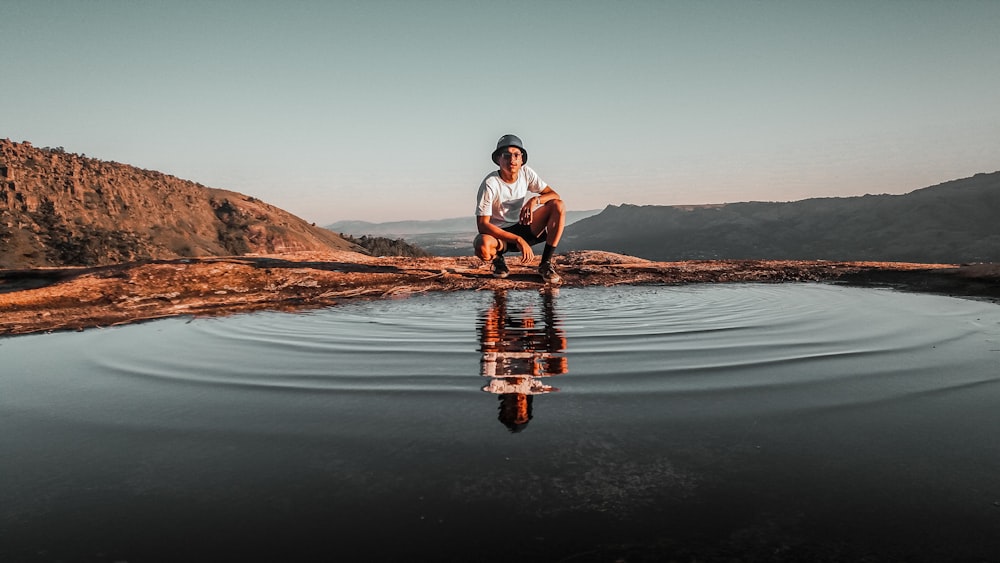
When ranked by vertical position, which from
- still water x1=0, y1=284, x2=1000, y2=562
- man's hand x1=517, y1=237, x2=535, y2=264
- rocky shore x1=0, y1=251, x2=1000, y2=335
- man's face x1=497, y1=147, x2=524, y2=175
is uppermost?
man's face x1=497, y1=147, x2=524, y2=175

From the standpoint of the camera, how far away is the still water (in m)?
1.12

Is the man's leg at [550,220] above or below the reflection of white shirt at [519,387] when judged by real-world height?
above

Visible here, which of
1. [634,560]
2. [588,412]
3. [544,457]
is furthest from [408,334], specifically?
[634,560]

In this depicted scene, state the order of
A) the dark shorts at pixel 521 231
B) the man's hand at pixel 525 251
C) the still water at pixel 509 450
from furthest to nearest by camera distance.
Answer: the dark shorts at pixel 521 231, the man's hand at pixel 525 251, the still water at pixel 509 450

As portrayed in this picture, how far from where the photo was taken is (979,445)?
5.25 ft

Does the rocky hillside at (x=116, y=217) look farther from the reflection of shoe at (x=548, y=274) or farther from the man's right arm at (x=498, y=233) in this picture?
the man's right arm at (x=498, y=233)

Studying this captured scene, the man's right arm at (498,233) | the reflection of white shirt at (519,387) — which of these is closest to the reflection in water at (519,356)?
the reflection of white shirt at (519,387)

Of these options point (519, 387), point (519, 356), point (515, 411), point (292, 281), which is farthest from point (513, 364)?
point (292, 281)

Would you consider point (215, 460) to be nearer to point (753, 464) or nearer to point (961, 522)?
point (753, 464)

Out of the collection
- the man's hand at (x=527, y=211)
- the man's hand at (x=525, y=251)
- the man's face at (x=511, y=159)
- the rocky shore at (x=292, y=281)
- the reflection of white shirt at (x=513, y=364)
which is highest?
the man's face at (x=511, y=159)

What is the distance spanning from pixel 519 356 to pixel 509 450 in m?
1.41

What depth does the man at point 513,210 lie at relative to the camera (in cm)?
672

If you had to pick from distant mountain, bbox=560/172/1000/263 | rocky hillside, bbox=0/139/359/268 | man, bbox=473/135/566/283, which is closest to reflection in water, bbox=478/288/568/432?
man, bbox=473/135/566/283

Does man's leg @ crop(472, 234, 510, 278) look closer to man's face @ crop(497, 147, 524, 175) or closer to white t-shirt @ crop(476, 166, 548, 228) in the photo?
white t-shirt @ crop(476, 166, 548, 228)
